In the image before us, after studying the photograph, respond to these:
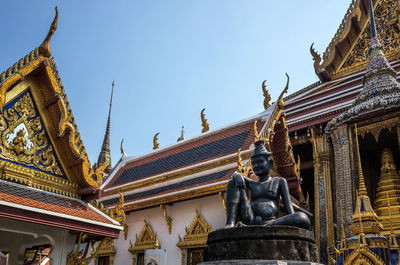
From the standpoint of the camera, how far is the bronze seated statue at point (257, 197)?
3639 millimetres

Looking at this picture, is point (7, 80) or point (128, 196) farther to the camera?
point (128, 196)

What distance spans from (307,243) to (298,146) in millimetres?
8495

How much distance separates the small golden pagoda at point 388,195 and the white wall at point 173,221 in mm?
3381

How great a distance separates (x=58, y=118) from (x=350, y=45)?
9406 millimetres

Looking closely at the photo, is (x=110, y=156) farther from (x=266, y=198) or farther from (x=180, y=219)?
(x=266, y=198)

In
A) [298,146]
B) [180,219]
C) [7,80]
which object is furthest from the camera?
[298,146]

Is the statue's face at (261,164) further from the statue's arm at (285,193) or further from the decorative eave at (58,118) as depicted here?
the decorative eave at (58,118)

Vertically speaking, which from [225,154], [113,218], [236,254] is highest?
[225,154]

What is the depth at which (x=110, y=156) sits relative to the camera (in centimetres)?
2200

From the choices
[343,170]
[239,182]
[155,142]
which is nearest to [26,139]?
[239,182]

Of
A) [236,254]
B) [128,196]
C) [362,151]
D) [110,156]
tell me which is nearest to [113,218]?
[236,254]

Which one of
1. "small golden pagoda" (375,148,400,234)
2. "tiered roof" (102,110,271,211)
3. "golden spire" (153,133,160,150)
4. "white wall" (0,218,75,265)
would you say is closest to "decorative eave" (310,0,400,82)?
"small golden pagoda" (375,148,400,234)

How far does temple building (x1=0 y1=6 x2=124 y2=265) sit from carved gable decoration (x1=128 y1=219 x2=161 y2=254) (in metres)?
2.68

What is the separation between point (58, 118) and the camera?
524cm
